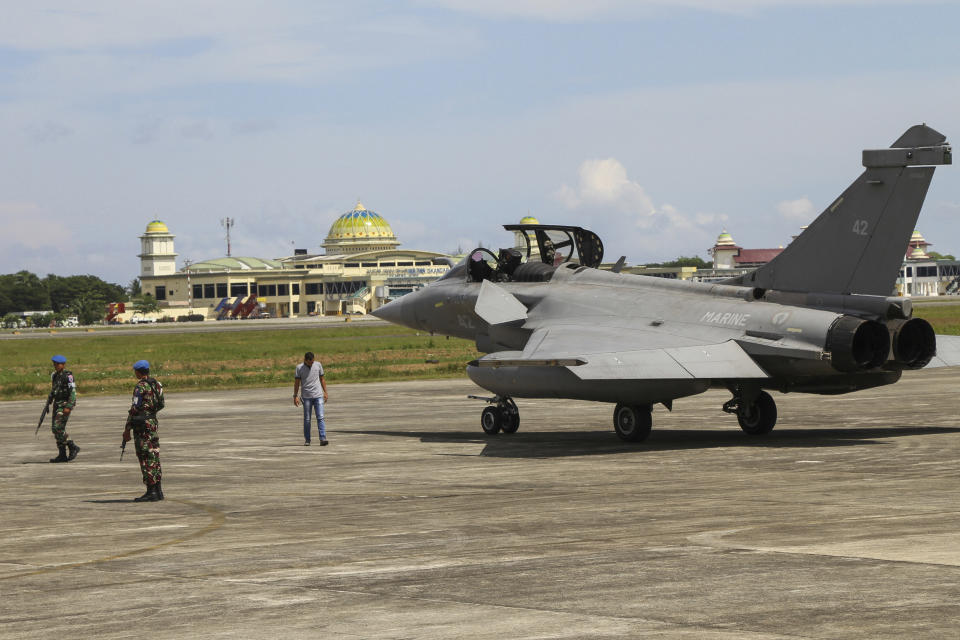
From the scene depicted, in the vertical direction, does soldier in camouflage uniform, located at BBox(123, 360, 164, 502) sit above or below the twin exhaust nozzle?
below

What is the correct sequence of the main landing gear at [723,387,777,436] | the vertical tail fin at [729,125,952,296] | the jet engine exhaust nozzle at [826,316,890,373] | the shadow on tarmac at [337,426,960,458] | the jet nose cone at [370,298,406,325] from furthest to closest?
the jet nose cone at [370,298,406,325] → the main landing gear at [723,387,777,436] → the shadow on tarmac at [337,426,960,458] → the vertical tail fin at [729,125,952,296] → the jet engine exhaust nozzle at [826,316,890,373]

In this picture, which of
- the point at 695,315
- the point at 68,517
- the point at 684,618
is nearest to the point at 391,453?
the point at 695,315

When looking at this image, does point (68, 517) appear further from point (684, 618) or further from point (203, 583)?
point (684, 618)

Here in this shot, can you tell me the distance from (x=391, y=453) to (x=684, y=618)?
13743mm

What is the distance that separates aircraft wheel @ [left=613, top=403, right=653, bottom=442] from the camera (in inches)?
867

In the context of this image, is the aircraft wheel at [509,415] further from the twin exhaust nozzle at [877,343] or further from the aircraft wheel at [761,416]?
the twin exhaust nozzle at [877,343]

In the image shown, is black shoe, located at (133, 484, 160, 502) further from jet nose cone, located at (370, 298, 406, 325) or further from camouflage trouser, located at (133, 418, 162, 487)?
jet nose cone, located at (370, 298, 406, 325)

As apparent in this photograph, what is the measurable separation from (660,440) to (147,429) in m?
10.0

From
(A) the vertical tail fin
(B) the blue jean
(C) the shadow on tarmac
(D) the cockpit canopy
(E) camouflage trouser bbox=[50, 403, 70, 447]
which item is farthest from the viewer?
(D) the cockpit canopy

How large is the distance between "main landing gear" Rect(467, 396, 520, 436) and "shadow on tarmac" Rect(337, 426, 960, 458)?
7.1 inches

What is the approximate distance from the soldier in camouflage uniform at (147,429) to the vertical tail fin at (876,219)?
1083 cm

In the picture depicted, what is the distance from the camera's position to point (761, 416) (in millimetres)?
22625

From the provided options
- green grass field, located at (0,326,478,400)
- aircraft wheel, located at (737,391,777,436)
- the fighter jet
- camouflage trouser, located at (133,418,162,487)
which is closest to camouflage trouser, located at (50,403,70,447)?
camouflage trouser, located at (133,418,162,487)

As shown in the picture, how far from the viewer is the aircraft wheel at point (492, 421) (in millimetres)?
24844
